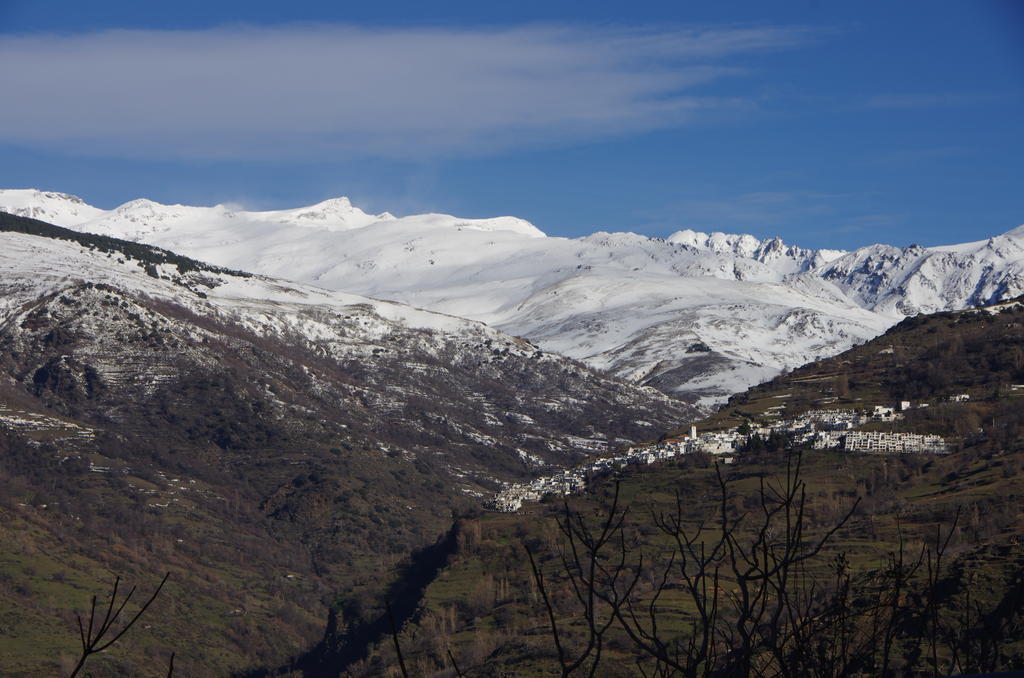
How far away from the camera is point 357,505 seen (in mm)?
196375

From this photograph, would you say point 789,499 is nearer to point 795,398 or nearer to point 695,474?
point 695,474

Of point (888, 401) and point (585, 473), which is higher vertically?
point (888, 401)

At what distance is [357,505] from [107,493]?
38.6 metres

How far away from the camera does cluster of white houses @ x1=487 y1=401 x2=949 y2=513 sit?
134m

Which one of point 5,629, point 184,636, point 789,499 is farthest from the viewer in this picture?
point 184,636

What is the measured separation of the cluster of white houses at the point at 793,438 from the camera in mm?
133750

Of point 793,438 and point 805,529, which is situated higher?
point 793,438

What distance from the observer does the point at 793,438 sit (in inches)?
5433

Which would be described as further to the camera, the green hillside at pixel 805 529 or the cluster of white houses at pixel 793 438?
the cluster of white houses at pixel 793 438

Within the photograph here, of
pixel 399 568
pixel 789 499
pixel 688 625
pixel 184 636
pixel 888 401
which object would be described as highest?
pixel 888 401

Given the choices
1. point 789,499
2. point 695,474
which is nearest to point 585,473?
point 695,474

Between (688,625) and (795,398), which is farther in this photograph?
(795,398)

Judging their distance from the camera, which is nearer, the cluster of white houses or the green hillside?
the green hillside

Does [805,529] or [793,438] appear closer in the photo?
[805,529]
